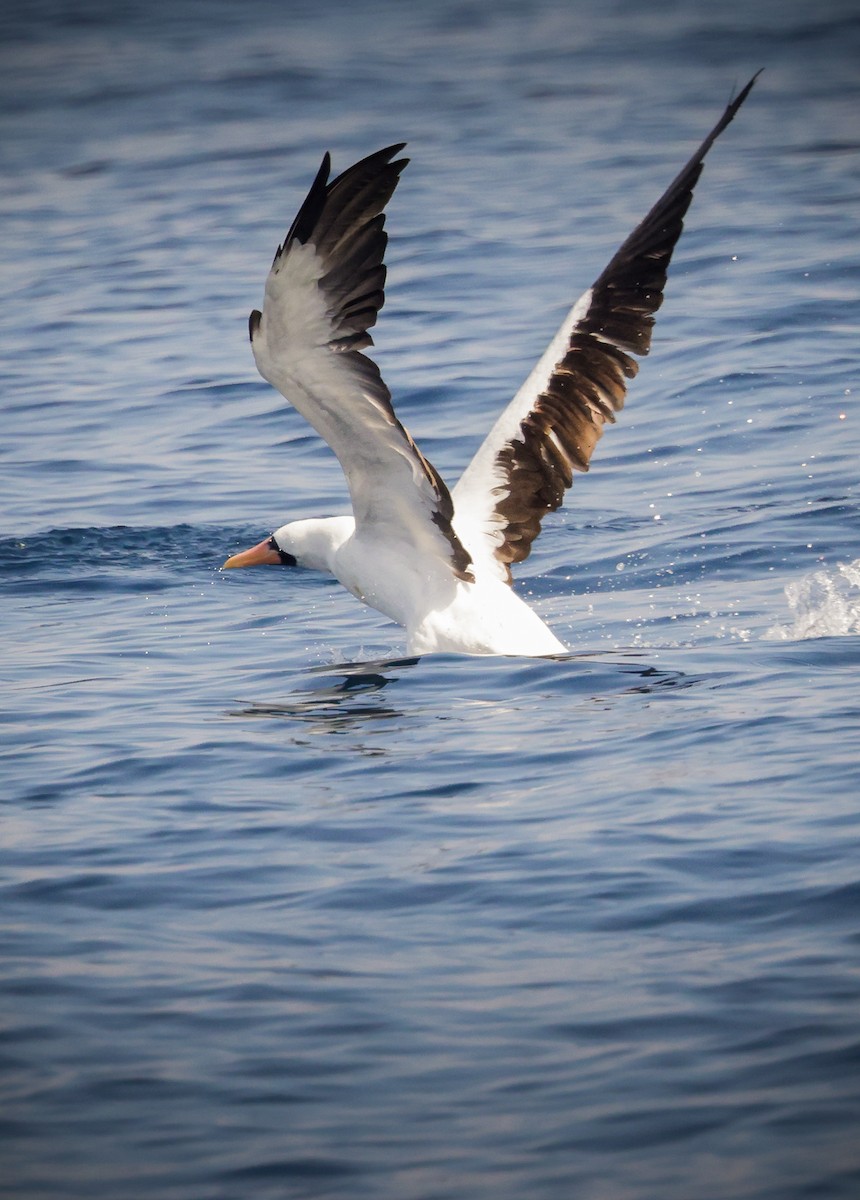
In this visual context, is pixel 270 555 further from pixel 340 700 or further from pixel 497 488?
pixel 340 700

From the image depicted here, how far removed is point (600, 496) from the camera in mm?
11773

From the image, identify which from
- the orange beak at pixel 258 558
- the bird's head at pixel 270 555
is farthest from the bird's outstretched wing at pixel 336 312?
the orange beak at pixel 258 558

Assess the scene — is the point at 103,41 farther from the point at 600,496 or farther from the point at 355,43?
the point at 600,496

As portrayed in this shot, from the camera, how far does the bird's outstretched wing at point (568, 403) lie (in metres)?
8.49

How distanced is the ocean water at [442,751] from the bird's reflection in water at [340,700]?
0.03m

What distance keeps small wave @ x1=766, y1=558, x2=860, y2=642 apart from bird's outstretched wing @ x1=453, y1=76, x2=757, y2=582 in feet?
4.41

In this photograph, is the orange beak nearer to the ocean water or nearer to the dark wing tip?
the ocean water

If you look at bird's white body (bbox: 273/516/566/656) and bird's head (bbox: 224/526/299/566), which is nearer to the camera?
bird's white body (bbox: 273/516/566/656)

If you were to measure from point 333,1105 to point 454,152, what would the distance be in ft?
59.8

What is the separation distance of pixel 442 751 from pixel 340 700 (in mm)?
1073

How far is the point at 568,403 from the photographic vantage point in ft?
28.1

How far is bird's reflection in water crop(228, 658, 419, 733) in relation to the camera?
7.46 metres

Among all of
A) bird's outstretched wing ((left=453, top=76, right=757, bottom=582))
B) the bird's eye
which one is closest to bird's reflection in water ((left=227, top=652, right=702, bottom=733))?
bird's outstretched wing ((left=453, top=76, right=757, bottom=582))

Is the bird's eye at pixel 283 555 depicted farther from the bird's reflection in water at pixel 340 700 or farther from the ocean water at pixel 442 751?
the bird's reflection in water at pixel 340 700
